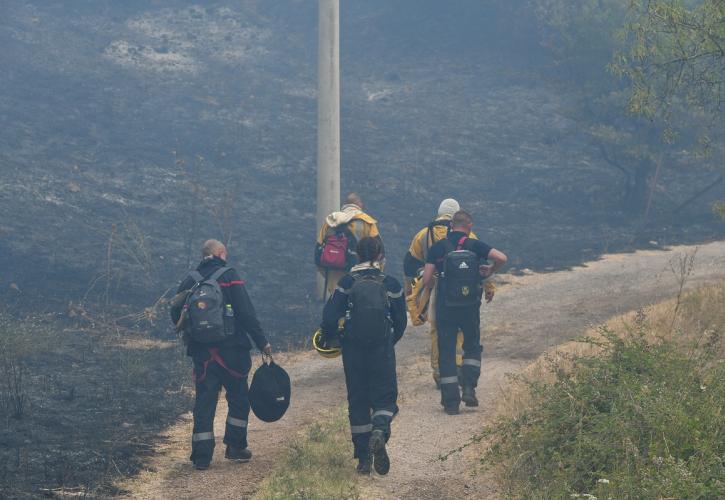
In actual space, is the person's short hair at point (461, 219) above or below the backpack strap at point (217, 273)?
above

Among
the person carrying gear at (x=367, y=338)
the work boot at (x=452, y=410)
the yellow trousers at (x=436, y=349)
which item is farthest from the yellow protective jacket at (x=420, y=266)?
the person carrying gear at (x=367, y=338)

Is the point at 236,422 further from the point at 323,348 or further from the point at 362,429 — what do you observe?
the point at 362,429

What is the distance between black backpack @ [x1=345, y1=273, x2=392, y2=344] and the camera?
7.92m

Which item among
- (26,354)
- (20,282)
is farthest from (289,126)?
(26,354)

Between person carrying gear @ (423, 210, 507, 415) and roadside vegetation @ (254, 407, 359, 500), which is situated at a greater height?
person carrying gear @ (423, 210, 507, 415)

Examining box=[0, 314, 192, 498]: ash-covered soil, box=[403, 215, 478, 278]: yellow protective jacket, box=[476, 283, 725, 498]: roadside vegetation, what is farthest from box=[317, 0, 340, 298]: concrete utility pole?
box=[476, 283, 725, 498]: roadside vegetation

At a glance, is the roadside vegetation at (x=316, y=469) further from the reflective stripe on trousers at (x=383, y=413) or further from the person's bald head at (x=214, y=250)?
the person's bald head at (x=214, y=250)

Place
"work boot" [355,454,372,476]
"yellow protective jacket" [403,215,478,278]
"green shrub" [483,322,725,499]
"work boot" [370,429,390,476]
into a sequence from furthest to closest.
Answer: "yellow protective jacket" [403,215,478,278], "work boot" [355,454,372,476], "work boot" [370,429,390,476], "green shrub" [483,322,725,499]

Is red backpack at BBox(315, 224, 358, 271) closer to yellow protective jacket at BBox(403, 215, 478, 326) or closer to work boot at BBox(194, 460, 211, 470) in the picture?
yellow protective jacket at BBox(403, 215, 478, 326)

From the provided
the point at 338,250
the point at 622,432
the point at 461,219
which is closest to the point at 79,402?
the point at 338,250

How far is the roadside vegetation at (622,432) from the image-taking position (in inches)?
241

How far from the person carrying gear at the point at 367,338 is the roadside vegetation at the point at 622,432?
3.27 feet

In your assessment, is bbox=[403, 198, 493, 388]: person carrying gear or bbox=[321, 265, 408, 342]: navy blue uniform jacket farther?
bbox=[403, 198, 493, 388]: person carrying gear

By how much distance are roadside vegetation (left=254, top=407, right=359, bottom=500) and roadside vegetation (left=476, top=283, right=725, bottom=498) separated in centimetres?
123
